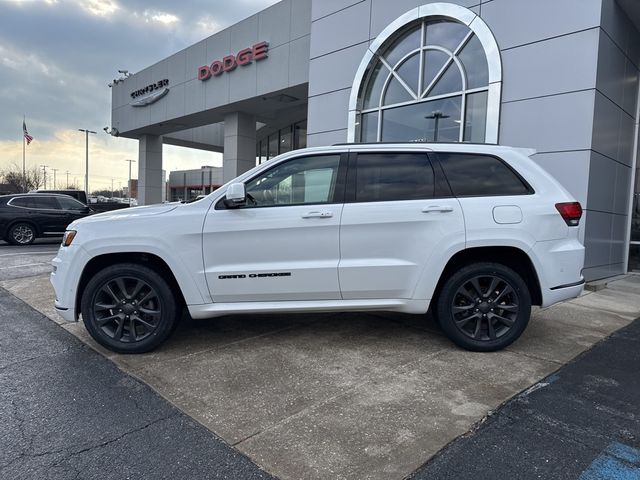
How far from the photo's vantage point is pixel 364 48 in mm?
10555

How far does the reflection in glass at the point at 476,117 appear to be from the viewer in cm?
866

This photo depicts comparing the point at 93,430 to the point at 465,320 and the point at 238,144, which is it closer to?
the point at 465,320

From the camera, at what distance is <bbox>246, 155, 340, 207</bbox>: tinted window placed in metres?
4.15

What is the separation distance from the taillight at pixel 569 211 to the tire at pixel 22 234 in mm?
14929

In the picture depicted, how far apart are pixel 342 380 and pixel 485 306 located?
60.9 inches

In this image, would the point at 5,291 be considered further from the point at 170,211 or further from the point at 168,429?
the point at 168,429

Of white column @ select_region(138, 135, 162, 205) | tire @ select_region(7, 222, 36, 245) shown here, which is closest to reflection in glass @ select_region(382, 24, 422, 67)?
tire @ select_region(7, 222, 36, 245)

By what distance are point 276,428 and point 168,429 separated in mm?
691

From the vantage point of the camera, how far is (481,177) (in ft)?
13.8

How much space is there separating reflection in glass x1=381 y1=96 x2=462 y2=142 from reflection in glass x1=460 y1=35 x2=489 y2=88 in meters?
0.44

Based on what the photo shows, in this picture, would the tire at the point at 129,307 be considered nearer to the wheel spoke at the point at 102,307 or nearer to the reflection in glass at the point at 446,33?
the wheel spoke at the point at 102,307

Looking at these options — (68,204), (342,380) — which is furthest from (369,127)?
(68,204)

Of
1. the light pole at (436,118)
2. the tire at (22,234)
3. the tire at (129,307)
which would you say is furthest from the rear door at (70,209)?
the tire at (129,307)

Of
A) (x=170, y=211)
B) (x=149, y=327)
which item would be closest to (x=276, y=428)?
(x=149, y=327)
